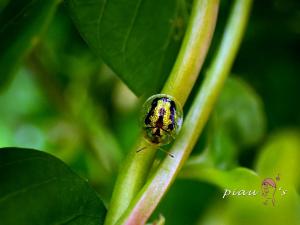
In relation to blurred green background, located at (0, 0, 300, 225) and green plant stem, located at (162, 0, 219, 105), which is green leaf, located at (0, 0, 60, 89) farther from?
blurred green background, located at (0, 0, 300, 225)

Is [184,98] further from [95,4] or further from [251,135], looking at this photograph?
[251,135]

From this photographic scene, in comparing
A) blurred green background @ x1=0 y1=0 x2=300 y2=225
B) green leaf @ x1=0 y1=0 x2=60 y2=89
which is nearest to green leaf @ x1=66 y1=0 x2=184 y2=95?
green leaf @ x1=0 y1=0 x2=60 y2=89

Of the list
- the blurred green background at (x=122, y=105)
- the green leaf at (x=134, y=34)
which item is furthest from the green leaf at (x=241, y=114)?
the green leaf at (x=134, y=34)

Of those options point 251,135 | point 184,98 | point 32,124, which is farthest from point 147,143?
point 32,124

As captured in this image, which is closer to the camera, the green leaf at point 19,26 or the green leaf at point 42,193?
the green leaf at point 42,193

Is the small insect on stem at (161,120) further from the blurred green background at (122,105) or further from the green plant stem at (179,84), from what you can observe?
the blurred green background at (122,105)

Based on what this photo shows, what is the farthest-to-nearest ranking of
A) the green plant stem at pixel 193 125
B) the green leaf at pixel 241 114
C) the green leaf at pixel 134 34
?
the green leaf at pixel 241 114 → the green leaf at pixel 134 34 → the green plant stem at pixel 193 125

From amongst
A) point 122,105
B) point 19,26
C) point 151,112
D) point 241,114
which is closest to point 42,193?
point 151,112
